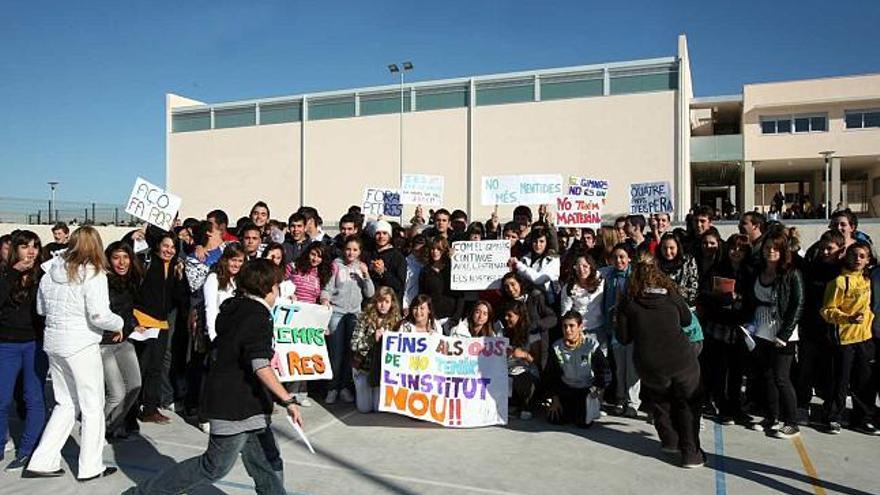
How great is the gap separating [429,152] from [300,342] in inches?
1127

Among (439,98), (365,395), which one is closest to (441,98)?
(439,98)

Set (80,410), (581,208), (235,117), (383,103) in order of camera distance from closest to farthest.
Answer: (80,410)
(581,208)
(383,103)
(235,117)

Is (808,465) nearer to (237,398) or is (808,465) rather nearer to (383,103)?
(237,398)

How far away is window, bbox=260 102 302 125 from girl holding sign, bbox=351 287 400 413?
3310cm

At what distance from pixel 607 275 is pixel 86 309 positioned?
505 cm

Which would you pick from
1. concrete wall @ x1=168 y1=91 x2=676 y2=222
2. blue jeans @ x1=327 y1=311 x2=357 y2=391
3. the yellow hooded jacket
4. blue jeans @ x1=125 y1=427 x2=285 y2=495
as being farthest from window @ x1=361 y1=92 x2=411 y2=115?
blue jeans @ x1=125 y1=427 x2=285 y2=495

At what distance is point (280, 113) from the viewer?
3938cm

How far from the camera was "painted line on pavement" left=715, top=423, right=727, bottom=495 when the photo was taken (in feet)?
16.6

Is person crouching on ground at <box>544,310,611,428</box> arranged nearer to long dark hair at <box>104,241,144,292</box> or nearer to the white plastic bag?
the white plastic bag

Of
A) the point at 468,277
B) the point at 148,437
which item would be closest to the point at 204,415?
the point at 148,437

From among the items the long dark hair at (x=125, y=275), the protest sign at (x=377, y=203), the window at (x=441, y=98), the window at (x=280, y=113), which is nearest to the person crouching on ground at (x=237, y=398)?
the long dark hair at (x=125, y=275)

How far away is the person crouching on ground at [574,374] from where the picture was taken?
22.3 feet

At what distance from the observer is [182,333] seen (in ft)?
23.9

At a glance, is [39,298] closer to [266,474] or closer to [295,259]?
[266,474]
